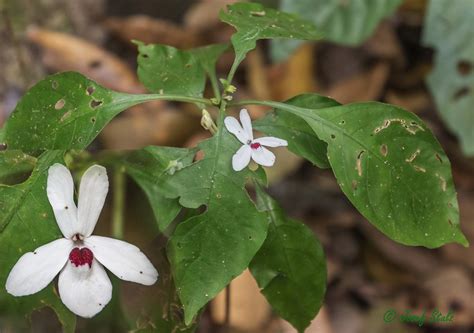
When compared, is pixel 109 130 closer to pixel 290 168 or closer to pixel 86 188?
pixel 290 168

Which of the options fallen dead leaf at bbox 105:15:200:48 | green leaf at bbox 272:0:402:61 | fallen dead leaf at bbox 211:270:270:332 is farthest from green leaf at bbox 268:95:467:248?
fallen dead leaf at bbox 105:15:200:48

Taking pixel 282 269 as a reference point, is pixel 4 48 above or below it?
below

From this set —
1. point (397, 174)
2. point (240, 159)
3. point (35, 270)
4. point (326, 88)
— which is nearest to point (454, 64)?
point (326, 88)

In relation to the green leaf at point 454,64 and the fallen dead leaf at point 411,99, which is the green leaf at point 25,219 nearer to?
the green leaf at point 454,64

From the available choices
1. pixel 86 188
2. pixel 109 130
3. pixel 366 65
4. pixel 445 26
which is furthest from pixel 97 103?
pixel 366 65

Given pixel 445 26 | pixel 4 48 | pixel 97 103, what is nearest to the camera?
pixel 97 103

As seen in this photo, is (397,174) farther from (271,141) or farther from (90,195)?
(90,195)

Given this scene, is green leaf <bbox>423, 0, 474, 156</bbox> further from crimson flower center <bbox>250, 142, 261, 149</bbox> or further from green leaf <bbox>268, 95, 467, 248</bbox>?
crimson flower center <bbox>250, 142, 261, 149</bbox>
